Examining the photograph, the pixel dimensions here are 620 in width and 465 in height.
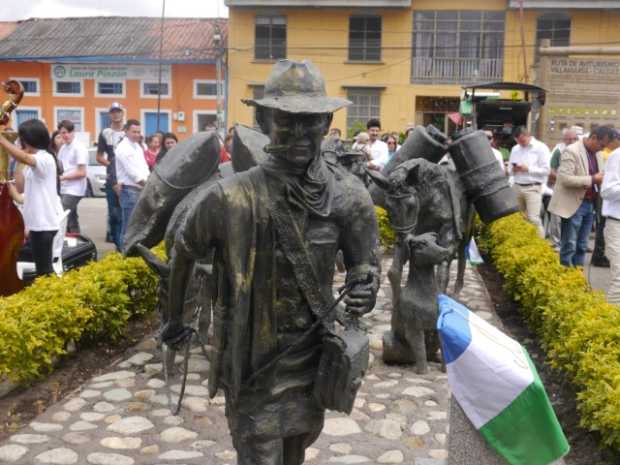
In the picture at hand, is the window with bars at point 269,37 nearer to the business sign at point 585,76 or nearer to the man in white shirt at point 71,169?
the business sign at point 585,76

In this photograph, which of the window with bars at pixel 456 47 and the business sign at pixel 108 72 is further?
the business sign at pixel 108 72

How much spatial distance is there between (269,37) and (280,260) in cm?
2919

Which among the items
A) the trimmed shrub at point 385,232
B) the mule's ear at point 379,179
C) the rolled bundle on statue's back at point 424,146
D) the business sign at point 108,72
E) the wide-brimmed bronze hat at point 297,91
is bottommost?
the trimmed shrub at point 385,232

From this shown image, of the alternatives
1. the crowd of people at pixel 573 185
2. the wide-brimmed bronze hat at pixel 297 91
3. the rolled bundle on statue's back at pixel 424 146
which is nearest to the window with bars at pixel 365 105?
the crowd of people at pixel 573 185

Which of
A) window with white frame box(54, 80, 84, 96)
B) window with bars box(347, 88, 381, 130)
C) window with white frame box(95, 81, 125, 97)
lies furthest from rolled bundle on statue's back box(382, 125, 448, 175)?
window with white frame box(54, 80, 84, 96)

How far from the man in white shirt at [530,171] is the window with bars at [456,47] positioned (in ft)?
64.7

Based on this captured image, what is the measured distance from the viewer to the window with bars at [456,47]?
99.8ft

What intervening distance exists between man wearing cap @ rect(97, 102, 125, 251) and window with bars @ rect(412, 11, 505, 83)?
21.5 m

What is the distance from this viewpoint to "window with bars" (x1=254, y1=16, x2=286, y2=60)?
30672mm

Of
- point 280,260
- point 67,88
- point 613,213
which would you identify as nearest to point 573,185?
point 613,213

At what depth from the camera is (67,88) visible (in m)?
33.7

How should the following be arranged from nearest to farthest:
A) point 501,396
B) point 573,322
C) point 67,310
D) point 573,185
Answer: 1. point 501,396
2. point 573,322
3. point 67,310
4. point 573,185

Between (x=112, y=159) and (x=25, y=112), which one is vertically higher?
(x=25, y=112)

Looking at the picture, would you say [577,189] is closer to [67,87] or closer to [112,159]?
[112,159]
